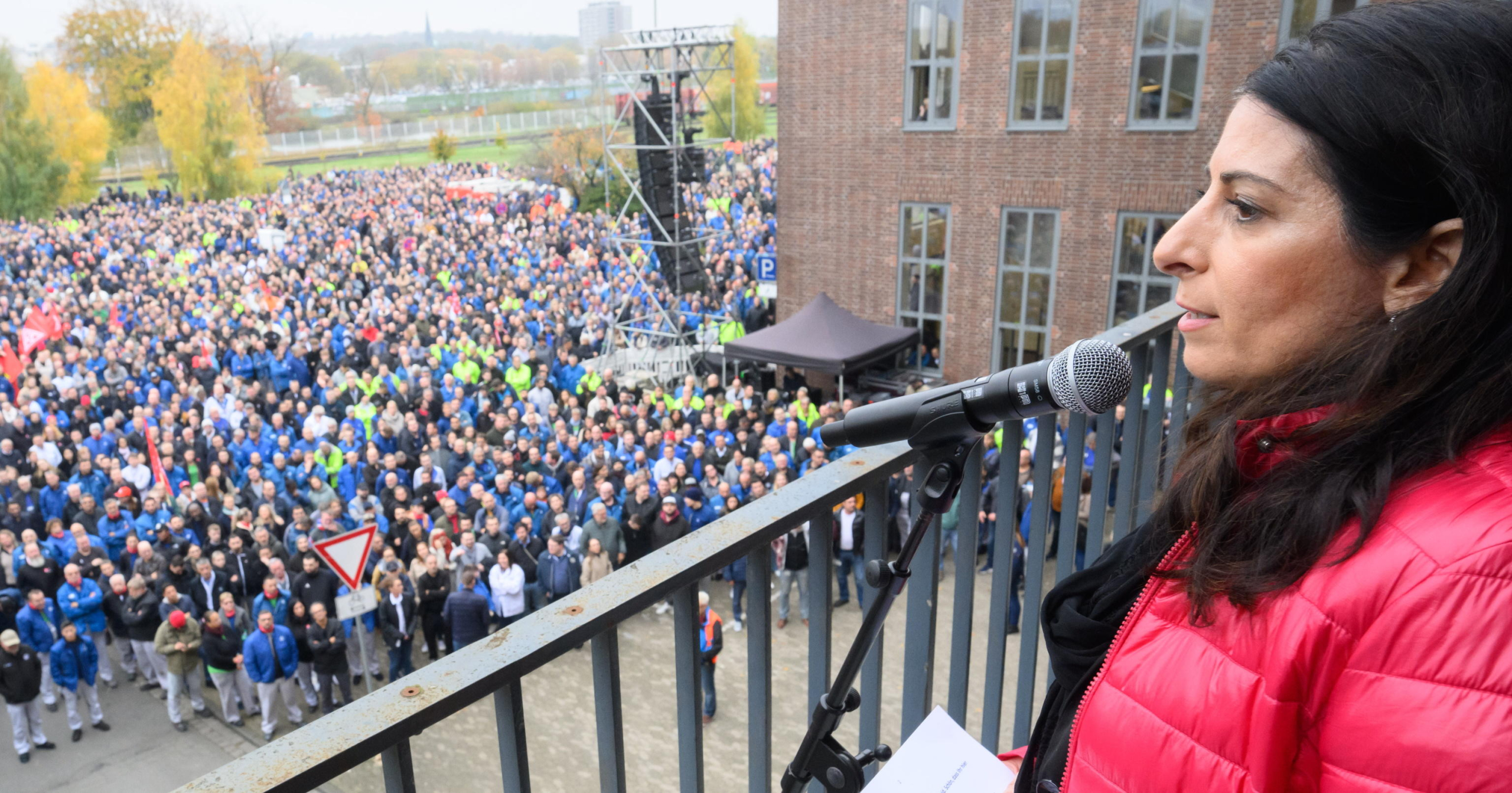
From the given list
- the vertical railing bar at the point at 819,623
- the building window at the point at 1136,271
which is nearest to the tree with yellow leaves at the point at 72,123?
the building window at the point at 1136,271

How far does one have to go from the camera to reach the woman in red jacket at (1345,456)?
79 cm

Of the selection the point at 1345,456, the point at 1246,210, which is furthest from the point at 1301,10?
the point at 1345,456

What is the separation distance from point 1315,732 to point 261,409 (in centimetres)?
1735

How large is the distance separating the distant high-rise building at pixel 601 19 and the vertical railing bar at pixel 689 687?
148492mm

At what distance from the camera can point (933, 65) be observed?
16.6 metres

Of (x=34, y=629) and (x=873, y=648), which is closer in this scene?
(x=873, y=648)

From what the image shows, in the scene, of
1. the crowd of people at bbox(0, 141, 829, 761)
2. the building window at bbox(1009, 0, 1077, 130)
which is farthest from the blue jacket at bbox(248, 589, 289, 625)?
the building window at bbox(1009, 0, 1077, 130)

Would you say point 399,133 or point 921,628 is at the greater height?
point 399,133

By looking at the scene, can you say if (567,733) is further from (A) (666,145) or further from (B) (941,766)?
(A) (666,145)

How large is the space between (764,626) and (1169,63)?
51.0ft

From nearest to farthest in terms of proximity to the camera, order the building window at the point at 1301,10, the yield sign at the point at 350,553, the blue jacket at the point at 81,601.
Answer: the yield sign at the point at 350,553
the blue jacket at the point at 81,601
the building window at the point at 1301,10

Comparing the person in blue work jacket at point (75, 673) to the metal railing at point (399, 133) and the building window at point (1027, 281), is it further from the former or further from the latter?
the metal railing at point (399, 133)

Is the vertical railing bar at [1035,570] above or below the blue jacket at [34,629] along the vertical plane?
above

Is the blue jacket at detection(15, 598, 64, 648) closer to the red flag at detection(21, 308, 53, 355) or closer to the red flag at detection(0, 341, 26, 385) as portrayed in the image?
the red flag at detection(0, 341, 26, 385)
